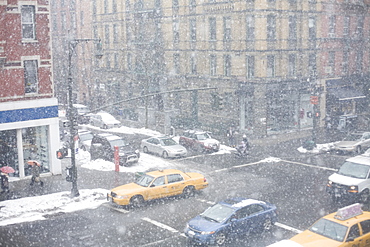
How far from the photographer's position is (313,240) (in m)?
14.5

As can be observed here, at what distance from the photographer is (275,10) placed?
38.6 m

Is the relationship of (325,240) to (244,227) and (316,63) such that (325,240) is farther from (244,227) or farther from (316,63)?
(316,63)

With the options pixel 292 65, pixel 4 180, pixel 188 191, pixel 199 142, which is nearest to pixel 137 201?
pixel 188 191

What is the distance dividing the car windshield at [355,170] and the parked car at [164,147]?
503 inches

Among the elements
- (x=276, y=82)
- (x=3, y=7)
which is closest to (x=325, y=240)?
(x=3, y=7)

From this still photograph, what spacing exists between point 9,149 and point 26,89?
3.54 m

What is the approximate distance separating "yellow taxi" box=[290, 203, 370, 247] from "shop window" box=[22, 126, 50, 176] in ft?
56.7

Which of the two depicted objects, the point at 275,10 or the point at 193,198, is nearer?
the point at 193,198

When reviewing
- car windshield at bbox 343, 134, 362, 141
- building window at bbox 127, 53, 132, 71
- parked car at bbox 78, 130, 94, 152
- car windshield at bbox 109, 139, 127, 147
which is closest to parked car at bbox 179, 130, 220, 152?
car windshield at bbox 109, 139, 127, 147

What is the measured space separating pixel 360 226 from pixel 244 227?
4.11m

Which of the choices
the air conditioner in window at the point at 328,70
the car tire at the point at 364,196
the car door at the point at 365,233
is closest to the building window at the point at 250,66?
the air conditioner in window at the point at 328,70

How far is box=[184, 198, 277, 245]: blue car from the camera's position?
16.1 meters

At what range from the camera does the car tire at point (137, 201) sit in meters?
21.0

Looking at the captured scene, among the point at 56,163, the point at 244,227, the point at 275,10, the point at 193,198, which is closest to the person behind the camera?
the point at 244,227
